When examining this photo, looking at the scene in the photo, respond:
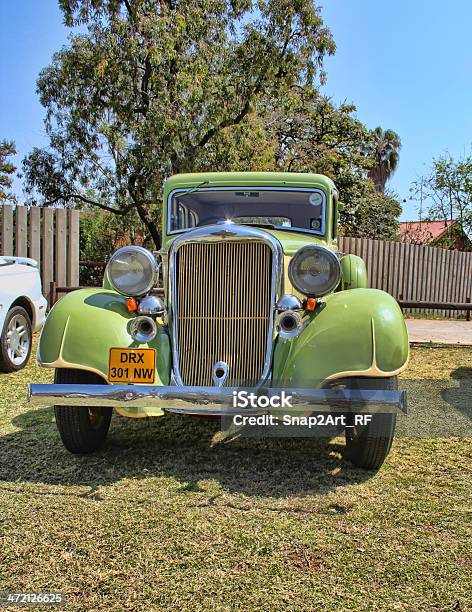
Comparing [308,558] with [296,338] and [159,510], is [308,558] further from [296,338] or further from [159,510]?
[296,338]

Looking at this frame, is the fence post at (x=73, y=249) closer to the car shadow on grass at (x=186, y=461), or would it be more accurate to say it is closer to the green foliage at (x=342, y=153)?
the car shadow on grass at (x=186, y=461)

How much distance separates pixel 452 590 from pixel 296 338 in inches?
58.8

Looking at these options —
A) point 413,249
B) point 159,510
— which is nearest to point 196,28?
point 413,249

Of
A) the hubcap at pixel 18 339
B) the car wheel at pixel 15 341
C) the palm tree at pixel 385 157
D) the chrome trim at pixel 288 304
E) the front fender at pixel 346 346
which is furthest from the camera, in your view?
the palm tree at pixel 385 157

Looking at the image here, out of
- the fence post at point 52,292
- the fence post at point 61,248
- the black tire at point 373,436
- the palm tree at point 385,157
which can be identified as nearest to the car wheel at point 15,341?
the fence post at point 52,292

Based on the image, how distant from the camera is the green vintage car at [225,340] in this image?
115 inches

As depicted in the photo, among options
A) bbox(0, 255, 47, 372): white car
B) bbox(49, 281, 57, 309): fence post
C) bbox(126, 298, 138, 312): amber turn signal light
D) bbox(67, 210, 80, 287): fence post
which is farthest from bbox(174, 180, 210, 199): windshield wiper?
bbox(67, 210, 80, 287): fence post

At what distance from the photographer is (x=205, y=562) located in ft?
7.55

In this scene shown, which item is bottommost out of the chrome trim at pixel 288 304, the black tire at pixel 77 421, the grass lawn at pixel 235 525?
the grass lawn at pixel 235 525

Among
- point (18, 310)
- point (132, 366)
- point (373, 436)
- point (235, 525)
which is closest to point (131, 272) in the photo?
point (132, 366)

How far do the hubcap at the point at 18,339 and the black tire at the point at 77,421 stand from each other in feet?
9.53

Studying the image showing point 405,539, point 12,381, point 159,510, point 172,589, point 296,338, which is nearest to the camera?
point 172,589

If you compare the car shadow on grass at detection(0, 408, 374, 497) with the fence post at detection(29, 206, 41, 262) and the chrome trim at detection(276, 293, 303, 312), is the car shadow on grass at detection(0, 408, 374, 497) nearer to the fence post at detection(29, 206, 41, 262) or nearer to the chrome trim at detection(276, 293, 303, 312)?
the chrome trim at detection(276, 293, 303, 312)

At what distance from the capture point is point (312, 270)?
129 inches
